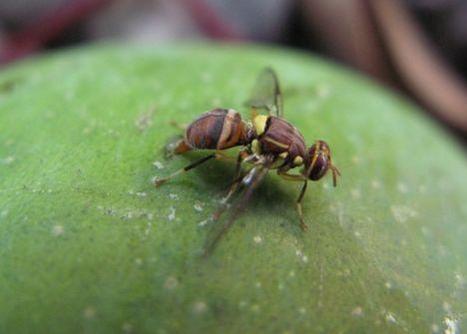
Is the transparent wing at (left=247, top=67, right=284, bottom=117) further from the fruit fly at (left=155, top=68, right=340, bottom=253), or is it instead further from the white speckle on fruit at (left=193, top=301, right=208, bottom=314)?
the white speckle on fruit at (left=193, top=301, right=208, bottom=314)

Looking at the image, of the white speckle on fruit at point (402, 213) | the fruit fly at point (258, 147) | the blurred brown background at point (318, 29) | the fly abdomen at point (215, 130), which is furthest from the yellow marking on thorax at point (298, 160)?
the blurred brown background at point (318, 29)

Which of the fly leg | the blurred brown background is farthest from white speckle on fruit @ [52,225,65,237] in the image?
the blurred brown background

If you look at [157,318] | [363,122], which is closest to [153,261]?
[157,318]

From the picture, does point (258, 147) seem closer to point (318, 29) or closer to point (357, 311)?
point (357, 311)

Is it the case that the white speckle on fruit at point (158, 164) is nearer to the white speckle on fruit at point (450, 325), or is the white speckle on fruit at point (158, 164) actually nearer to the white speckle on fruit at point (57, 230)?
the white speckle on fruit at point (57, 230)

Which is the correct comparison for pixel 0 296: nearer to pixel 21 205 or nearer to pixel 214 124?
pixel 21 205

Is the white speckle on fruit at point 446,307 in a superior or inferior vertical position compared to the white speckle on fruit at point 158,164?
superior

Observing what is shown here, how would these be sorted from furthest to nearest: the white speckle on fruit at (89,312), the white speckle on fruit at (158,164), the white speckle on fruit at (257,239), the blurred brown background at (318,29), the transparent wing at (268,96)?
the blurred brown background at (318,29), the transparent wing at (268,96), the white speckle on fruit at (158,164), the white speckle on fruit at (257,239), the white speckle on fruit at (89,312)
